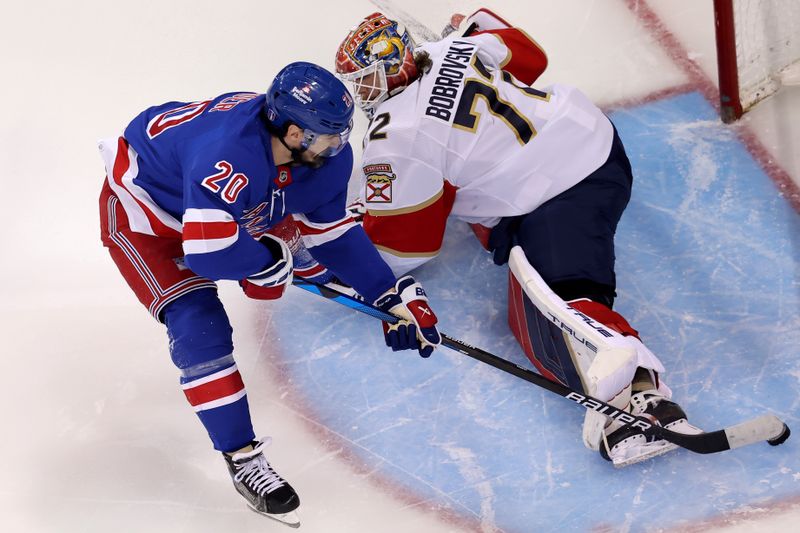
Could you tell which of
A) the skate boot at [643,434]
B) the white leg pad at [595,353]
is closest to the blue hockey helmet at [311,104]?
the white leg pad at [595,353]

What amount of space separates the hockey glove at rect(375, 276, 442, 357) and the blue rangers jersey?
0.17ft

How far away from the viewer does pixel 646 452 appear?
338 centimetres

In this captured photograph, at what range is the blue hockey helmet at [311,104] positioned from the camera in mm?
2867

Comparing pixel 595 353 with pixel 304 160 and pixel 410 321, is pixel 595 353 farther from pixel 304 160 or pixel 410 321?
pixel 304 160

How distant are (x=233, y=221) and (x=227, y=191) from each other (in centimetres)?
10

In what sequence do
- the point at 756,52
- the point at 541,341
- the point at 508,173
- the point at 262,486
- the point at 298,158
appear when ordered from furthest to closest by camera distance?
the point at 756,52 → the point at 508,173 → the point at 541,341 → the point at 262,486 → the point at 298,158

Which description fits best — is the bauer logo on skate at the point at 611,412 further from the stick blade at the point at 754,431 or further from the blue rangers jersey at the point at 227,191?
the blue rangers jersey at the point at 227,191

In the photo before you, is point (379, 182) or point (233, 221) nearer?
point (233, 221)

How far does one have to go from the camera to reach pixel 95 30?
16.9 ft

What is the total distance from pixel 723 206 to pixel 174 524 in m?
2.35

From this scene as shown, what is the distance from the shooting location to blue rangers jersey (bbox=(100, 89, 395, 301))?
2.91 meters

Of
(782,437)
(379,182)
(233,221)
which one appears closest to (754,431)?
(782,437)

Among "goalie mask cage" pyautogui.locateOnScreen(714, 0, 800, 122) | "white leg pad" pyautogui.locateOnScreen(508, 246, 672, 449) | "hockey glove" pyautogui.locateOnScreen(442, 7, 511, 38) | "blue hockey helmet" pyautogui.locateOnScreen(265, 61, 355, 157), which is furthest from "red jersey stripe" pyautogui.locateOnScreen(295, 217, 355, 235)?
"goalie mask cage" pyautogui.locateOnScreen(714, 0, 800, 122)

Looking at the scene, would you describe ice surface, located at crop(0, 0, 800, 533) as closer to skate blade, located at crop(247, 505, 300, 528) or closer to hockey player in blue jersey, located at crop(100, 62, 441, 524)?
skate blade, located at crop(247, 505, 300, 528)
